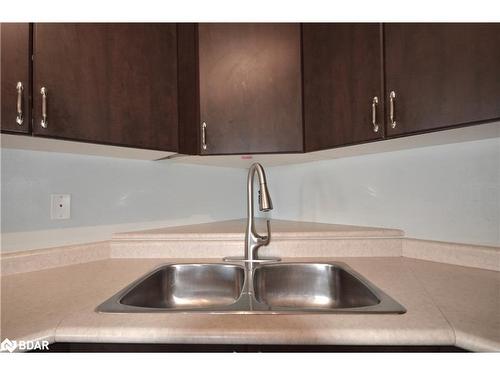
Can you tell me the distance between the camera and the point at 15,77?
0.69 meters

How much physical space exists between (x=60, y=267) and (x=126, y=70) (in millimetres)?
823

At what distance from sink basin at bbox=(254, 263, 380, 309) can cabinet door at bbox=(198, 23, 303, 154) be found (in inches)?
19.8

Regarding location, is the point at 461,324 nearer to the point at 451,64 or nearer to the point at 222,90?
the point at 451,64

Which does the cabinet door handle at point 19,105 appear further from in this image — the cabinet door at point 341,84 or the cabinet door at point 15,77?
the cabinet door at point 341,84

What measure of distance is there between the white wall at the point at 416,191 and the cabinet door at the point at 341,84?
367 millimetres

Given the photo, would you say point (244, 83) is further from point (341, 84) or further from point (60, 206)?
point (60, 206)

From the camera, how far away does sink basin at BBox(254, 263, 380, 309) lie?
940 mm

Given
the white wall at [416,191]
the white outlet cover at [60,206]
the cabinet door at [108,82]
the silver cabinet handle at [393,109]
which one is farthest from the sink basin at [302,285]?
the white outlet cover at [60,206]

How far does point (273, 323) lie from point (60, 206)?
100 centimetres

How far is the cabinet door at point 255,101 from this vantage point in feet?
A: 3.41

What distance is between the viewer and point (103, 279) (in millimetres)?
846

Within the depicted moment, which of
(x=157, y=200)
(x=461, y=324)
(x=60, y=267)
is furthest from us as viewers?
(x=157, y=200)

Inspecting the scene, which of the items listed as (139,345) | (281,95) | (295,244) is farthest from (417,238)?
(139,345)

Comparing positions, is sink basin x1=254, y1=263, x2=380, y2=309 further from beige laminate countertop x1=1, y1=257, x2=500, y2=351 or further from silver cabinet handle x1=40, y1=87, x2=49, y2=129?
silver cabinet handle x1=40, y1=87, x2=49, y2=129
